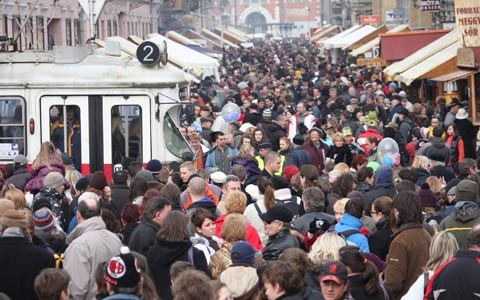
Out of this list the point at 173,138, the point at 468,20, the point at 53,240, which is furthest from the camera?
the point at 468,20

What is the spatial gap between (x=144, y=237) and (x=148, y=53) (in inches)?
311

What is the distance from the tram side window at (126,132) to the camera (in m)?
18.6

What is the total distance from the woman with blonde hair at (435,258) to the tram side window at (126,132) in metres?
9.14

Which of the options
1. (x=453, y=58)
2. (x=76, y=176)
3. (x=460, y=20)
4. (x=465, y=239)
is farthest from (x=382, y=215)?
(x=453, y=58)

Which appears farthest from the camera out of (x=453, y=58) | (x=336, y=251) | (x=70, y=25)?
(x=70, y=25)

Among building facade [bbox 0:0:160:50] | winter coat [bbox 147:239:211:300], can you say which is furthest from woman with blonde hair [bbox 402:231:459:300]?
building facade [bbox 0:0:160:50]

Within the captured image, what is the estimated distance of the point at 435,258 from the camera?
32.0ft

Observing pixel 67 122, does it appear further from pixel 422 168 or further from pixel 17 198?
pixel 17 198

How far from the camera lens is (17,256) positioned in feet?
33.0

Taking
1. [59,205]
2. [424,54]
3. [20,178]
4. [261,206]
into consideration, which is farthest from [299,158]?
[424,54]

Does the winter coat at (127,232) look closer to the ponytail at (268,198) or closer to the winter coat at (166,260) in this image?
the winter coat at (166,260)

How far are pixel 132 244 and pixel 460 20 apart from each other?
15.0 m

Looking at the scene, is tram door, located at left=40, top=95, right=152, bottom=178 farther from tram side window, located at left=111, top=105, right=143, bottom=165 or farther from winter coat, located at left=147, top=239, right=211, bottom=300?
winter coat, located at left=147, top=239, right=211, bottom=300

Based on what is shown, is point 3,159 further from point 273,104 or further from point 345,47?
point 345,47
